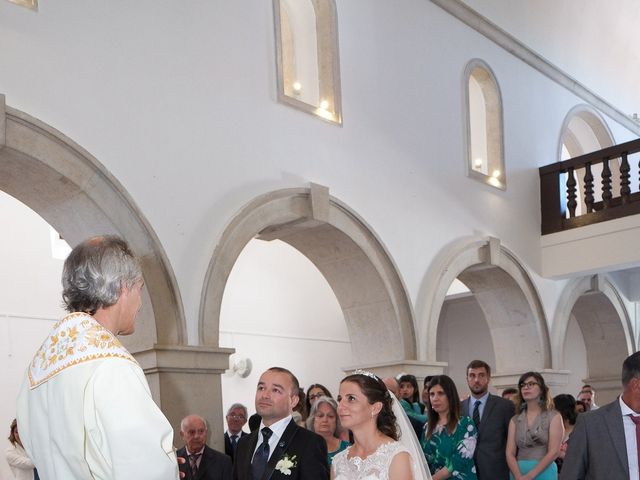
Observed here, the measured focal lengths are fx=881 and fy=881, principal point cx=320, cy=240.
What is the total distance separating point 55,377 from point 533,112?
1125 centimetres

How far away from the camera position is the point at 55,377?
255cm

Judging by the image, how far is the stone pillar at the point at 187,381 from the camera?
274 inches

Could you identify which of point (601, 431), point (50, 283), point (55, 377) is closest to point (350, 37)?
point (50, 283)

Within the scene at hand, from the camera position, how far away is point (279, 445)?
4.75 metres

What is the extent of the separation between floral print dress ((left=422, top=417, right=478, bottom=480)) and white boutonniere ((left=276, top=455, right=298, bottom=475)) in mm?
2017

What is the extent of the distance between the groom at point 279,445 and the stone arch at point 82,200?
7.46 feet

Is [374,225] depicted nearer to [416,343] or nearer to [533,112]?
[416,343]

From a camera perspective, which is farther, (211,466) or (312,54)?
(312,54)

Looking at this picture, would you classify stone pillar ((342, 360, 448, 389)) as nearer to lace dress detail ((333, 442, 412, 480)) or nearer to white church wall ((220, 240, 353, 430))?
white church wall ((220, 240, 353, 430))

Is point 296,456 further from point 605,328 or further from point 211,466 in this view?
point 605,328

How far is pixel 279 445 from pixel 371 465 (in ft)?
2.39

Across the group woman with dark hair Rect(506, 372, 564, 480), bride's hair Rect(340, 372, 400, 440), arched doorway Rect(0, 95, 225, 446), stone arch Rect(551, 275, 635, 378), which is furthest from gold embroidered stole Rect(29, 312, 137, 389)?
stone arch Rect(551, 275, 635, 378)

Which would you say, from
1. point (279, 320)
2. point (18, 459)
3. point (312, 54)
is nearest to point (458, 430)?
point (312, 54)

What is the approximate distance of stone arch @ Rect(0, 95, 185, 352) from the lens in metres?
6.23
